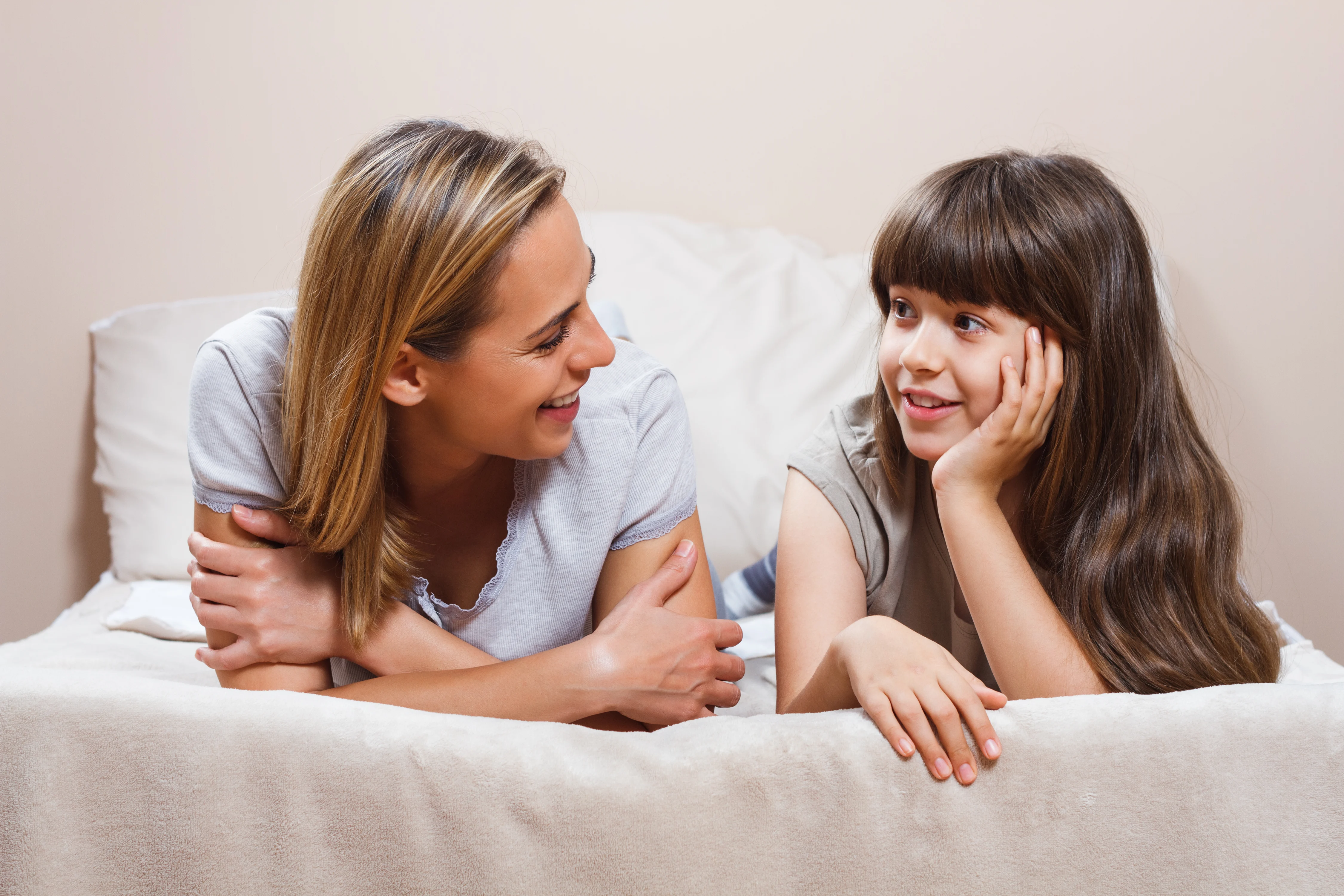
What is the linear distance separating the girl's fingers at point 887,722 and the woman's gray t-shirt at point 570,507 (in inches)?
14.5

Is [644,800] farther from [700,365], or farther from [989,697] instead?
[700,365]

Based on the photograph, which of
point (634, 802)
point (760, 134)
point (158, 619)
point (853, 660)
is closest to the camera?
point (634, 802)

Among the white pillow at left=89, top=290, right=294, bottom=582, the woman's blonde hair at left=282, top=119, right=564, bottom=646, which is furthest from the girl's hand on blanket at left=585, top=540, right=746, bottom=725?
the white pillow at left=89, top=290, right=294, bottom=582

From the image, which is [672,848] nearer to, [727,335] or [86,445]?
[727,335]

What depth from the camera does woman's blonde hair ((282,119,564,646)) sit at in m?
0.83

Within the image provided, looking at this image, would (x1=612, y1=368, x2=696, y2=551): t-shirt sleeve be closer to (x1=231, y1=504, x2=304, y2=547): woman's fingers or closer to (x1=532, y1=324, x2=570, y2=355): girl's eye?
(x1=532, y1=324, x2=570, y2=355): girl's eye

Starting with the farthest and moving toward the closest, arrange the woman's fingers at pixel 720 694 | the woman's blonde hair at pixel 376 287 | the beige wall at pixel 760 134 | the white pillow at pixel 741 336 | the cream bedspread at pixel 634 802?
the beige wall at pixel 760 134, the white pillow at pixel 741 336, the woman's fingers at pixel 720 694, the woman's blonde hair at pixel 376 287, the cream bedspread at pixel 634 802

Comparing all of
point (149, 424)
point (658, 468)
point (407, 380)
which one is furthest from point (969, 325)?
point (149, 424)

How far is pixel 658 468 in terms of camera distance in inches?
40.5

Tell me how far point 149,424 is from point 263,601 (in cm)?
94

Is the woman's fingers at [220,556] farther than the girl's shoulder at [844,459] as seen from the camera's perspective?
No

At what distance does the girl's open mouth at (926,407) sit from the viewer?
0.99 meters

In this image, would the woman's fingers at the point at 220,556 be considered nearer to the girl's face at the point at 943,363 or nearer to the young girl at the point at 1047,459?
the young girl at the point at 1047,459

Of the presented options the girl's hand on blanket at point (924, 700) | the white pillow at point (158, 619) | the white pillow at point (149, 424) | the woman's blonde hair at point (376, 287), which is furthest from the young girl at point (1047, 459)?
the white pillow at point (149, 424)
